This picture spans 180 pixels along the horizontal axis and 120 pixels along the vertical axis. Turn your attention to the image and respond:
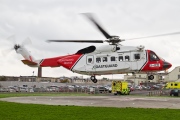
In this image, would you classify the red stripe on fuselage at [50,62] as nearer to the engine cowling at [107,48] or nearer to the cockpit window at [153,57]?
Answer: the engine cowling at [107,48]

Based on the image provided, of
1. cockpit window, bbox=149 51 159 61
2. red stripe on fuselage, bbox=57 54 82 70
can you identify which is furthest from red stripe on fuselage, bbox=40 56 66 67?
cockpit window, bbox=149 51 159 61

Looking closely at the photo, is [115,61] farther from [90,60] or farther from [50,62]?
[50,62]

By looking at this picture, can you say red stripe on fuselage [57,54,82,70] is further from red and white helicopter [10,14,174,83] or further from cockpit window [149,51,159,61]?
cockpit window [149,51,159,61]

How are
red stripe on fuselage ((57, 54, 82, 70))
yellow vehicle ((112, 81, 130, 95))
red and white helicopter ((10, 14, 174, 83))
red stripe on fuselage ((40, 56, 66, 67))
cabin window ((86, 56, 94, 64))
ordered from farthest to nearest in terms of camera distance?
yellow vehicle ((112, 81, 130, 95))
red stripe on fuselage ((40, 56, 66, 67))
red stripe on fuselage ((57, 54, 82, 70))
cabin window ((86, 56, 94, 64))
red and white helicopter ((10, 14, 174, 83))

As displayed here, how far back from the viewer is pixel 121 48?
101ft

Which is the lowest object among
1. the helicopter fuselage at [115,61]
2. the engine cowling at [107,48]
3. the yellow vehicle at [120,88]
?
the yellow vehicle at [120,88]

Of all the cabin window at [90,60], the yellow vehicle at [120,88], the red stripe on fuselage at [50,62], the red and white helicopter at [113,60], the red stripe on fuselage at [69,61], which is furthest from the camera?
the yellow vehicle at [120,88]

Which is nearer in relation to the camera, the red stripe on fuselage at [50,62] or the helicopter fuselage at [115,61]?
the helicopter fuselage at [115,61]

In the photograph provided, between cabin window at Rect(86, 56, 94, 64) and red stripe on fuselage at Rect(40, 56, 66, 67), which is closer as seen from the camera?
cabin window at Rect(86, 56, 94, 64)

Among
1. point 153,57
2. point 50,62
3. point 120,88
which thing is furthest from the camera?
point 120,88

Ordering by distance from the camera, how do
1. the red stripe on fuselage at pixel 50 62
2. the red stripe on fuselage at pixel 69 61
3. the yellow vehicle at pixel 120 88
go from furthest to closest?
the yellow vehicle at pixel 120 88 < the red stripe on fuselage at pixel 50 62 < the red stripe on fuselage at pixel 69 61

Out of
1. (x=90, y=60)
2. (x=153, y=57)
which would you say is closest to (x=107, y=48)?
A: (x=90, y=60)

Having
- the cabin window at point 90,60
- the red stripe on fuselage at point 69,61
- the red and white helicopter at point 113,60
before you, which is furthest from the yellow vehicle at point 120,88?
the cabin window at point 90,60

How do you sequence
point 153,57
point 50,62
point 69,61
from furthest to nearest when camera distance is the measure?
point 50,62, point 69,61, point 153,57
